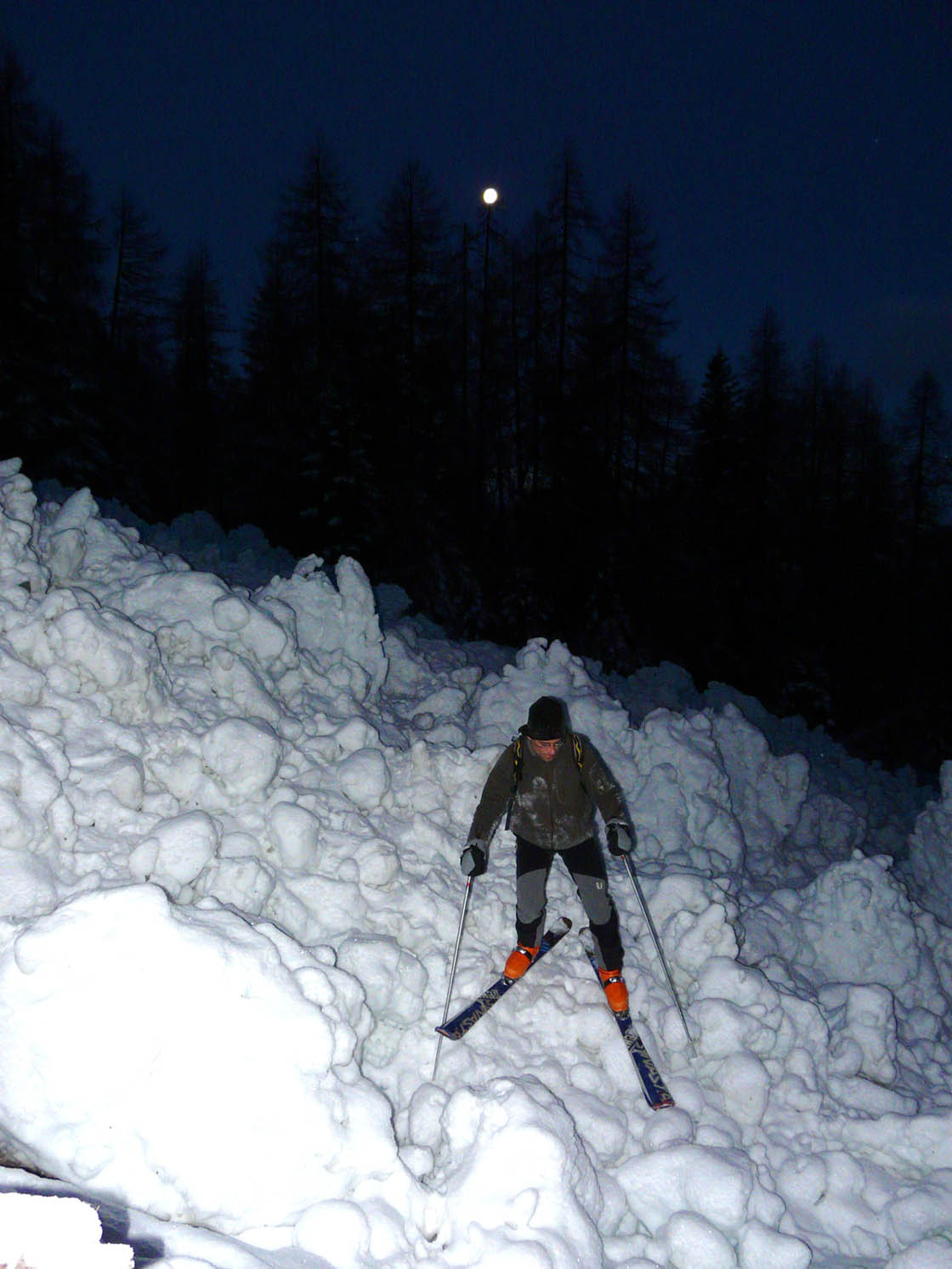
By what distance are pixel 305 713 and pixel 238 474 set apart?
608 inches

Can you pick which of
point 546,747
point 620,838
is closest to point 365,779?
point 546,747

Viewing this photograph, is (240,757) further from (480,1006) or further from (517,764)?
(480,1006)

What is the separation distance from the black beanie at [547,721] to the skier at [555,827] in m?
0.09

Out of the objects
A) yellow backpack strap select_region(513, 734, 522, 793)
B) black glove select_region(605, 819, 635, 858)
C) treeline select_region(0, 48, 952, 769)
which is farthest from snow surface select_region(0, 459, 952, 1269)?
treeline select_region(0, 48, 952, 769)

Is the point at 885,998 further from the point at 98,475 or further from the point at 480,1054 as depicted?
the point at 98,475

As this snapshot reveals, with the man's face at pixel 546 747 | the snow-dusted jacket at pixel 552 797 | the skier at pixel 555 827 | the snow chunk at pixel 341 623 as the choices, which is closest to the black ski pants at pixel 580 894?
the skier at pixel 555 827

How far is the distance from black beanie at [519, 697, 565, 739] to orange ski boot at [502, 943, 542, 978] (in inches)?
65.2

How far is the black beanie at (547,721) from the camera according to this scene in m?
4.94

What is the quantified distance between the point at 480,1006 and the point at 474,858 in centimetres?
98

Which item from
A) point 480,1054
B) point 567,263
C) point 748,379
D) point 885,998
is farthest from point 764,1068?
point 748,379

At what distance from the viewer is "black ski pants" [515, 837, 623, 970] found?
521 centimetres

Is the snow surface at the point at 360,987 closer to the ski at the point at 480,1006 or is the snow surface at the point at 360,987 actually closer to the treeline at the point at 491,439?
the ski at the point at 480,1006

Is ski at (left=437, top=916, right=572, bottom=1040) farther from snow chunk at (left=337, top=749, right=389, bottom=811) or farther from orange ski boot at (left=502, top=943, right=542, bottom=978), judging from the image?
snow chunk at (left=337, top=749, right=389, bottom=811)

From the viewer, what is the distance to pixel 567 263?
23.6 m
